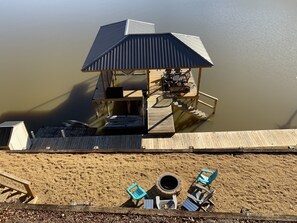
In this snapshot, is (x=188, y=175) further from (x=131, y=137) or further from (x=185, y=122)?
(x=185, y=122)

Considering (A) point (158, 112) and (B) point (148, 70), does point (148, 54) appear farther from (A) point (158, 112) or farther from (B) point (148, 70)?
(A) point (158, 112)

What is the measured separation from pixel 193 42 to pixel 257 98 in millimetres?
6327

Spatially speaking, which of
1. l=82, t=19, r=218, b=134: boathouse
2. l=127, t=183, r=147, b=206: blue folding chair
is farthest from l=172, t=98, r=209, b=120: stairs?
l=127, t=183, r=147, b=206: blue folding chair

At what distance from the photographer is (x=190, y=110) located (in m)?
15.8

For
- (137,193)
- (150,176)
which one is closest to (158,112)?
(150,176)

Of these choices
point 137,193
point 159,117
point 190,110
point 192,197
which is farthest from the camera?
point 190,110

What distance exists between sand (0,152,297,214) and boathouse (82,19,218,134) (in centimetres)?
304

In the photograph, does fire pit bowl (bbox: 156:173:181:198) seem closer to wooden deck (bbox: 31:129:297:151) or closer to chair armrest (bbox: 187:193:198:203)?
chair armrest (bbox: 187:193:198:203)

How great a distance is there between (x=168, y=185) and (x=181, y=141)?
12.6ft

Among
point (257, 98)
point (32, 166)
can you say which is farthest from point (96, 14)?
point (32, 166)

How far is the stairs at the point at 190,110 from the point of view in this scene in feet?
50.6

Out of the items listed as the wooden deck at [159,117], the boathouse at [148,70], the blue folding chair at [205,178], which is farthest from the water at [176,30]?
the blue folding chair at [205,178]

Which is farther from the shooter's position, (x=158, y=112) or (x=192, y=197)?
(x=158, y=112)

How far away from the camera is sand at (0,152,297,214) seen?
31.5 ft
